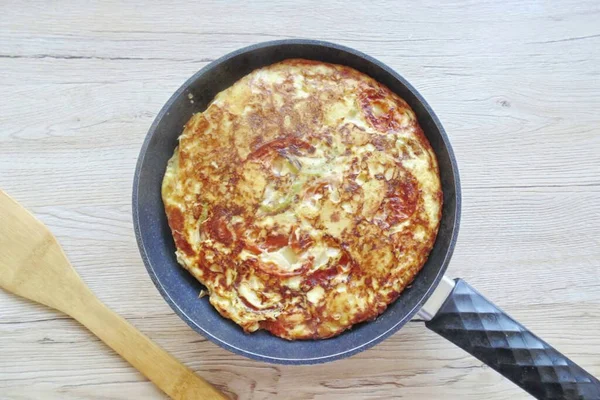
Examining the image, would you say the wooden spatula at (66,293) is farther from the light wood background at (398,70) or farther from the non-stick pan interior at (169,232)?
the non-stick pan interior at (169,232)

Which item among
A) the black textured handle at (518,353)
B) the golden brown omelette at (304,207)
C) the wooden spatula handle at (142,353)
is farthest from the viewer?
the wooden spatula handle at (142,353)

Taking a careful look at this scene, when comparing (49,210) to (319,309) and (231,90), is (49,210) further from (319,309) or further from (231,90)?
(319,309)

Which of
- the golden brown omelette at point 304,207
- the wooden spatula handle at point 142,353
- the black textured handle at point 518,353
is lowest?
the wooden spatula handle at point 142,353

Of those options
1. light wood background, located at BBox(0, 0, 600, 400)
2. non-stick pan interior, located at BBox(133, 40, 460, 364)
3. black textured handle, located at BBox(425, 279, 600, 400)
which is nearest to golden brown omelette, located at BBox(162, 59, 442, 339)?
non-stick pan interior, located at BBox(133, 40, 460, 364)

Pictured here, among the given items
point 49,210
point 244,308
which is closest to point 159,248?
point 244,308

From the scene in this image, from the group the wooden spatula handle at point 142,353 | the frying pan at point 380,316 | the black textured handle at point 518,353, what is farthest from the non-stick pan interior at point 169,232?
the wooden spatula handle at point 142,353

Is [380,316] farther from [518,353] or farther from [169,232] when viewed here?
[169,232]
